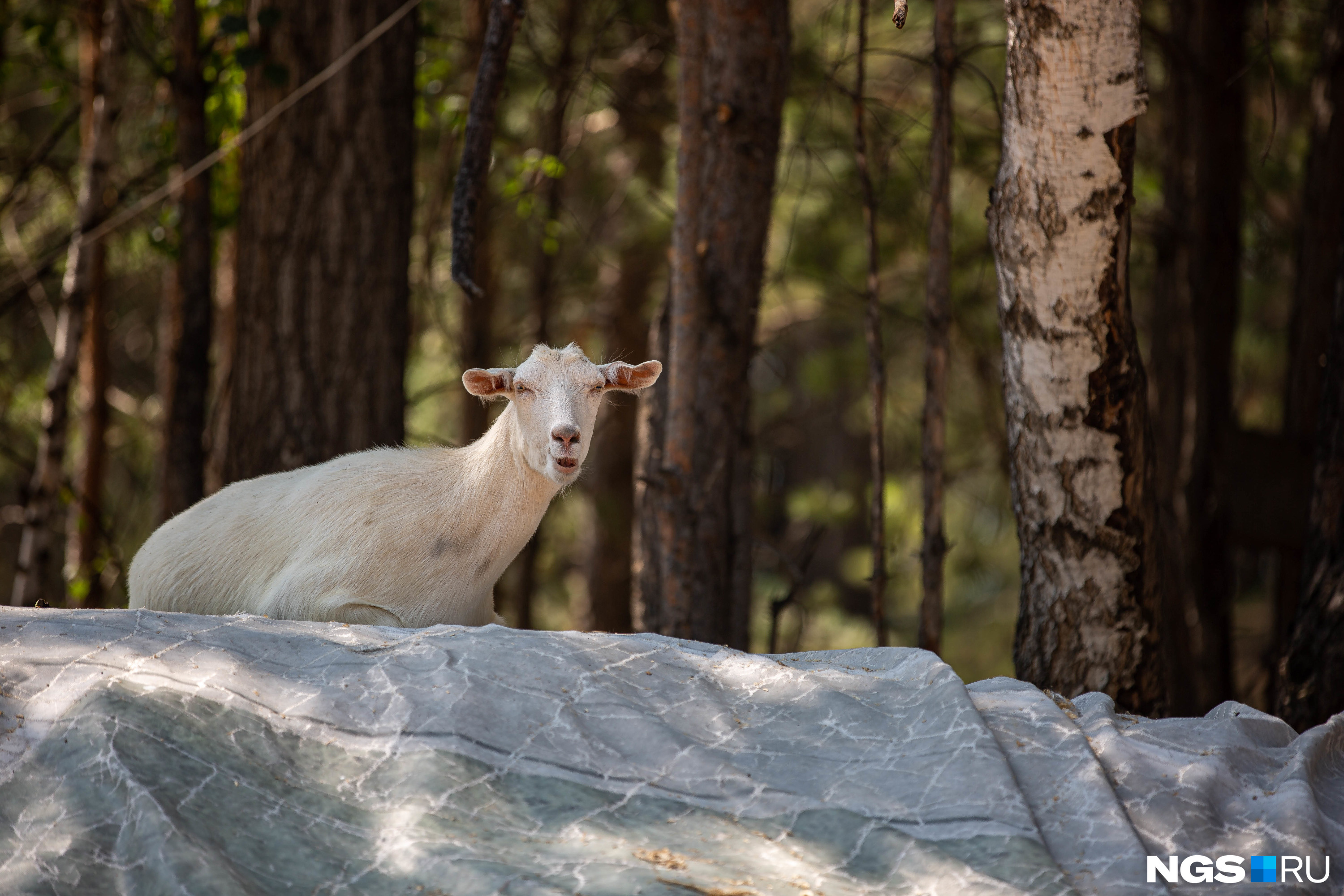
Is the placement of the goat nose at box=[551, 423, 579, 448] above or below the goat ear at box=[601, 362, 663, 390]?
below

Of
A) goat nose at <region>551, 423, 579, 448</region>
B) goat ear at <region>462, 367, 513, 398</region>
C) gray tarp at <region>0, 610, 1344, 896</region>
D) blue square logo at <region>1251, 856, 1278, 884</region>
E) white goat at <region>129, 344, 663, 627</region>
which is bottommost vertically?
blue square logo at <region>1251, 856, 1278, 884</region>

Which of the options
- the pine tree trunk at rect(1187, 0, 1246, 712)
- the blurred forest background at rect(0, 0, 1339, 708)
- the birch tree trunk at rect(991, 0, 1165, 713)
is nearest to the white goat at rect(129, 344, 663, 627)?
the birch tree trunk at rect(991, 0, 1165, 713)

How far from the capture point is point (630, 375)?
4699mm

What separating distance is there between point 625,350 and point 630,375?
622cm

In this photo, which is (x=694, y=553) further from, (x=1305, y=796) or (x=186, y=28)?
(x=186, y=28)

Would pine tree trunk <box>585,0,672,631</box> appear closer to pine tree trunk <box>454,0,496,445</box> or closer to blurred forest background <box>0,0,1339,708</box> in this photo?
blurred forest background <box>0,0,1339,708</box>

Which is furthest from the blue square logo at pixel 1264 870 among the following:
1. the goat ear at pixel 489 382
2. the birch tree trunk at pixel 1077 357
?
the goat ear at pixel 489 382

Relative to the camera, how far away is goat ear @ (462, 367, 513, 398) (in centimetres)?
444

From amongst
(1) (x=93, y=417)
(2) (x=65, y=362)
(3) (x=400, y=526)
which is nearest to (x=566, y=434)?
(3) (x=400, y=526)

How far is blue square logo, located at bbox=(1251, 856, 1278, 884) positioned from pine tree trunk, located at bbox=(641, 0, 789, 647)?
3.18 metres

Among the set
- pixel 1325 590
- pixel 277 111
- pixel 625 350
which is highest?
pixel 277 111

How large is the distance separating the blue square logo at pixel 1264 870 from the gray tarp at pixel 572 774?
0.06m

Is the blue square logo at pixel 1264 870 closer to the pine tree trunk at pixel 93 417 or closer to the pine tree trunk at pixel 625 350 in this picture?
the pine tree trunk at pixel 625 350

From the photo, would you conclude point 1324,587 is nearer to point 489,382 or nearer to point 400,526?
point 489,382
